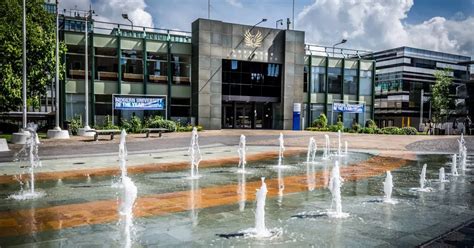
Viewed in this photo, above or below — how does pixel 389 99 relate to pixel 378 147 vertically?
above

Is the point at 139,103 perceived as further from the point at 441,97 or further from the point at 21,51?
the point at 441,97

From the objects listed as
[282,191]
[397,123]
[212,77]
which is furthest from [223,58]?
[397,123]

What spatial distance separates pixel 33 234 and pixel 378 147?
69.6 feet

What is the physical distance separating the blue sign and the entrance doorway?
9.61 metres

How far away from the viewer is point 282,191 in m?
9.55

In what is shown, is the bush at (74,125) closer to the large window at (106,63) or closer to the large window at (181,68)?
the large window at (106,63)

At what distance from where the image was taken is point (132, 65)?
3644cm

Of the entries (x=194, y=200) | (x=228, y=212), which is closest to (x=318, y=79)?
(x=194, y=200)

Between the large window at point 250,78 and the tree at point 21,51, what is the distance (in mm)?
16784

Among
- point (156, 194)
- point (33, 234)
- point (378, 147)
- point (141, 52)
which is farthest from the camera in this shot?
point (141, 52)

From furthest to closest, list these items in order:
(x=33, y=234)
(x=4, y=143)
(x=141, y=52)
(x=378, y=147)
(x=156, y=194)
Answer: (x=141, y=52)
(x=378, y=147)
(x=4, y=143)
(x=156, y=194)
(x=33, y=234)

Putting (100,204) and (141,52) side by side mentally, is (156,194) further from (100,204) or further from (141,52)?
(141,52)

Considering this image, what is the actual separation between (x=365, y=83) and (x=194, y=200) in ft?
143

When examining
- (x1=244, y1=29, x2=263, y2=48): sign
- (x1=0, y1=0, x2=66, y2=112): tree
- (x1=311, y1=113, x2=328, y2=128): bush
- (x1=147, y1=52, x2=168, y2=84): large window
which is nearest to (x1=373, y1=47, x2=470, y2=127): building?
(x1=311, y1=113, x2=328, y2=128): bush
